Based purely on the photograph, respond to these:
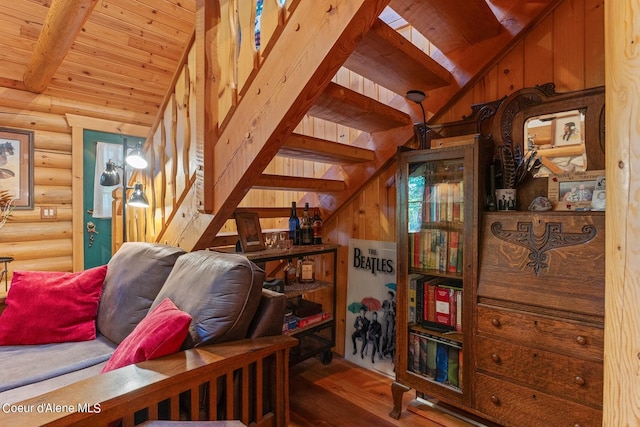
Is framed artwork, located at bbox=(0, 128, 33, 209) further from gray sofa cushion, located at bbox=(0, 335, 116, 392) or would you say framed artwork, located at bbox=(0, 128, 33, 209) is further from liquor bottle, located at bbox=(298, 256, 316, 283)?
liquor bottle, located at bbox=(298, 256, 316, 283)

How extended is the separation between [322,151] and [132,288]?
1279 mm

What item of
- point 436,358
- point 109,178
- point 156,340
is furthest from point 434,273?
point 109,178

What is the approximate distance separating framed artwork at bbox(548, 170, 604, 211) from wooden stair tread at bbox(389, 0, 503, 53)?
0.84 metres

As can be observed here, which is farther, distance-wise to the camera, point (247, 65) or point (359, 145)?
point (359, 145)

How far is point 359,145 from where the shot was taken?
2.43 meters

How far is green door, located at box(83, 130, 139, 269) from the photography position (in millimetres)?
3289

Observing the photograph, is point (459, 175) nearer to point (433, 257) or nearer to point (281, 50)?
point (433, 257)

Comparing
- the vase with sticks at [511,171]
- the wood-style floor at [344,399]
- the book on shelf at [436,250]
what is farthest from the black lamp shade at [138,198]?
the vase with sticks at [511,171]

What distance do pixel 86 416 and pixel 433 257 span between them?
163 cm

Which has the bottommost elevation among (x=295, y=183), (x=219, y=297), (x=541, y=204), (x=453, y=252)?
(x=219, y=297)

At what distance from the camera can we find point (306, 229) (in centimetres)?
261

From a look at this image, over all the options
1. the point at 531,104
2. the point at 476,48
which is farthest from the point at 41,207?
the point at 531,104

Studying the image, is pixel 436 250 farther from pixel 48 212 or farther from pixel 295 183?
pixel 48 212

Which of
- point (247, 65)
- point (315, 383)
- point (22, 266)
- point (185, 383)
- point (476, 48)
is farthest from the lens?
point (22, 266)
